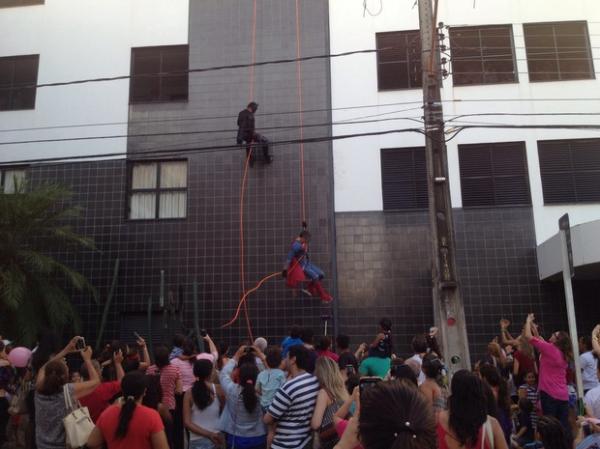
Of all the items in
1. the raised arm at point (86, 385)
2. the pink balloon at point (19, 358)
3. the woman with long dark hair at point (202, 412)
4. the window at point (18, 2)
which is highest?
the window at point (18, 2)

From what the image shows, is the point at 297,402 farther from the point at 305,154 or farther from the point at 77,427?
the point at 305,154

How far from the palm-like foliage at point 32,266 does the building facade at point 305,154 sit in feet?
3.62

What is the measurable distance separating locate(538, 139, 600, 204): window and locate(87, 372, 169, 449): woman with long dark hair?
12992 millimetres

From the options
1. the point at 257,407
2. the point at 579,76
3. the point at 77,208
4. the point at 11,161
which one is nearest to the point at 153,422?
the point at 257,407

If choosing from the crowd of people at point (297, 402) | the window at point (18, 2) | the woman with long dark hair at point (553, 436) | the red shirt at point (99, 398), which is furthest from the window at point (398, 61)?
the woman with long dark hair at point (553, 436)

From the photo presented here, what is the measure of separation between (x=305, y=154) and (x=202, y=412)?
32.6ft

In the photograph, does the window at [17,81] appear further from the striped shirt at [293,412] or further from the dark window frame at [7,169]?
the striped shirt at [293,412]

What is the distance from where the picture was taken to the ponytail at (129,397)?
4.65m

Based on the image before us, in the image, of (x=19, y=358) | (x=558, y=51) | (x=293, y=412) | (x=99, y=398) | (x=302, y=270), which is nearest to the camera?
(x=293, y=412)

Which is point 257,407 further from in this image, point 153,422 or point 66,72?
point 66,72

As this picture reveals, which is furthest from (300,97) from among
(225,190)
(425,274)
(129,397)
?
(129,397)

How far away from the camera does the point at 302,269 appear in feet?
43.6

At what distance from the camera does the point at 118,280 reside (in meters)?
15.3

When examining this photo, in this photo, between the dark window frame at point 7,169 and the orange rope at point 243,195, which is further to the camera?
the dark window frame at point 7,169
